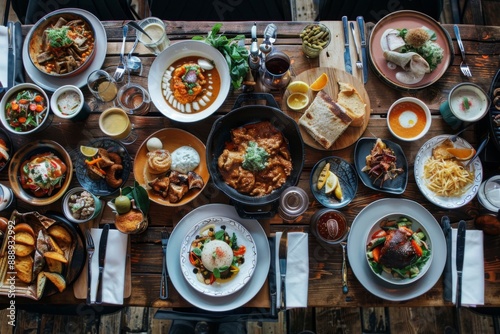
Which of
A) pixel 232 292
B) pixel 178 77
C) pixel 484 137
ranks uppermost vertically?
pixel 178 77

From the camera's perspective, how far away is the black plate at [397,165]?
7.17 feet

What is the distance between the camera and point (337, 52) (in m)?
2.39

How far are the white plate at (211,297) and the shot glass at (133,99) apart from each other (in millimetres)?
694

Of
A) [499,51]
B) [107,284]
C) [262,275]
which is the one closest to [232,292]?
[262,275]

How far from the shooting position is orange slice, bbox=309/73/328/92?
2.27m

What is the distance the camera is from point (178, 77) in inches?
88.8

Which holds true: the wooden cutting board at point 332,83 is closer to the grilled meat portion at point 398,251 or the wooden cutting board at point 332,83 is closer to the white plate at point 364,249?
the white plate at point 364,249

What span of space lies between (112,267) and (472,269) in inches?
79.1

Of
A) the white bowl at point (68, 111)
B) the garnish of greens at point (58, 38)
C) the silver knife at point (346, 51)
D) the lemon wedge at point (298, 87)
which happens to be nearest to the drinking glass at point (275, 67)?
the lemon wedge at point (298, 87)

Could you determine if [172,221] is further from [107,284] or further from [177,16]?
[177,16]

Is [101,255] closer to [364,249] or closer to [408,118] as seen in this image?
[364,249]

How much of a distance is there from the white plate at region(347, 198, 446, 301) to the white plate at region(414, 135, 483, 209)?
0.10 m

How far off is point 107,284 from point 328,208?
1.31 metres

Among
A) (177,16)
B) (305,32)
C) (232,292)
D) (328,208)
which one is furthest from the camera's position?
(177,16)
